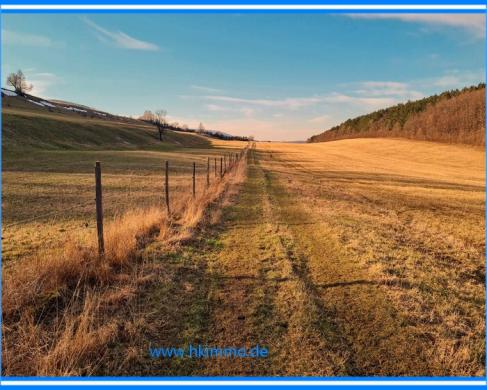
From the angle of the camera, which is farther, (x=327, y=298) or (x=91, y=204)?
(x=91, y=204)

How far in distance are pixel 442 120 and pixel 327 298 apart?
307ft

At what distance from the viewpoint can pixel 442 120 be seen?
81.1 meters

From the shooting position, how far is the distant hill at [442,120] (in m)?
70.0

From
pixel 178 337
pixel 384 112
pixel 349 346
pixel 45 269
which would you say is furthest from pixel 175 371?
pixel 384 112

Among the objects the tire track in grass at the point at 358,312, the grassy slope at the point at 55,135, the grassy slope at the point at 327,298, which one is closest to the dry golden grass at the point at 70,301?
the grassy slope at the point at 327,298

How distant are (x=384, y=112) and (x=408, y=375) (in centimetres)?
15394

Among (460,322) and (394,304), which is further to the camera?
(394,304)

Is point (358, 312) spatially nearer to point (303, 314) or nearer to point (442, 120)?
point (303, 314)

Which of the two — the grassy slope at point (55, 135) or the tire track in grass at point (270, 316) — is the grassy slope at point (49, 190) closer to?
the grassy slope at point (55, 135)

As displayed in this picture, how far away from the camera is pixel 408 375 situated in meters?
4.03

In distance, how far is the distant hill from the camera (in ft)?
230

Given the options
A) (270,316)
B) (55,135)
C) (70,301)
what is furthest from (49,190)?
(55,135)

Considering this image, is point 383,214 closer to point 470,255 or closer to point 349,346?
point 470,255

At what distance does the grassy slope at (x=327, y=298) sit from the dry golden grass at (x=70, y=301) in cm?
51
